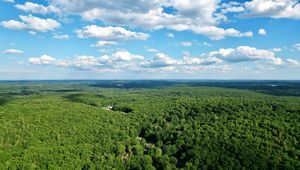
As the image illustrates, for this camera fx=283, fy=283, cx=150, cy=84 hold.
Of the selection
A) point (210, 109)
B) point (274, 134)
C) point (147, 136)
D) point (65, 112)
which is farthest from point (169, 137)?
point (65, 112)

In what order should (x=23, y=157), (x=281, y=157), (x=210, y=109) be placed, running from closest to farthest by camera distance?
(x=23, y=157)
(x=281, y=157)
(x=210, y=109)

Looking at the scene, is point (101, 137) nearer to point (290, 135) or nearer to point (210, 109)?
point (210, 109)

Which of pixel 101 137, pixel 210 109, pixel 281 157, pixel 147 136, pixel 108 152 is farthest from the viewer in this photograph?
pixel 210 109

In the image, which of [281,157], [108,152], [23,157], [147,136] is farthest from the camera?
[147,136]

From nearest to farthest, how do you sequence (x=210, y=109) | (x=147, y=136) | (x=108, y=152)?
(x=108, y=152) < (x=147, y=136) < (x=210, y=109)

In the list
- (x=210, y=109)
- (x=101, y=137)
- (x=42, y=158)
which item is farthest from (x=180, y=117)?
(x=42, y=158)

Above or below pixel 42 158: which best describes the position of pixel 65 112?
above

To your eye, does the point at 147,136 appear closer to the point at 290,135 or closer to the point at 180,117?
the point at 180,117

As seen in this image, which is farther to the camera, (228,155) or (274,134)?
(274,134)

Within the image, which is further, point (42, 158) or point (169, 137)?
point (169, 137)
